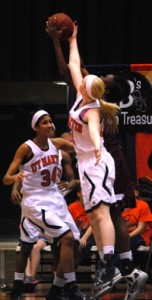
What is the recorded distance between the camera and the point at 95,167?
8.99m

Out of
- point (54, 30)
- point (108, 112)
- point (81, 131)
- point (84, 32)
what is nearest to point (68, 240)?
point (81, 131)

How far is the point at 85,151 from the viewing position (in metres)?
9.05

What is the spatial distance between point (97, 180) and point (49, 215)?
910 mm

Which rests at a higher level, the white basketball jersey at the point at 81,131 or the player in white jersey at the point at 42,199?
the white basketball jersey at the point at 81,131

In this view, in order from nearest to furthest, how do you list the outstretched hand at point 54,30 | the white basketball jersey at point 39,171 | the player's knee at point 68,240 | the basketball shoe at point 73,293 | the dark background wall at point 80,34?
the basketball shoe at point 73,293 < the player's knee at point 68,240 < the outstretched hand at point 54,30 < the white basketball jersey at point 39,171 < the dark background wall at point 80,34

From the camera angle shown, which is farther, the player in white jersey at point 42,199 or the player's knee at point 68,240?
the player in white jersey at point 42,199

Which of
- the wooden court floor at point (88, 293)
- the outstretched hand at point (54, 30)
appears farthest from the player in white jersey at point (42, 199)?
the outstretched hand at point (54, 30)

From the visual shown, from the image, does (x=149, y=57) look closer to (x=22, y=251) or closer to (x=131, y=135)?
(x=131, y=135)

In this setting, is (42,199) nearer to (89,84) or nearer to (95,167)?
(95,167)

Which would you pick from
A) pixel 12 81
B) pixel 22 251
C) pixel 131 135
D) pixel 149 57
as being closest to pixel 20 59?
pixel 12 81

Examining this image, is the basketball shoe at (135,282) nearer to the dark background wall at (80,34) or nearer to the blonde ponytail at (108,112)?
the blonde ponytail at (108,112)

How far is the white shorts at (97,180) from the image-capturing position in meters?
8.98

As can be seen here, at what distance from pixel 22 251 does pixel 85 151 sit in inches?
67.7

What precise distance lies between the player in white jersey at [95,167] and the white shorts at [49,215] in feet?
2.06
